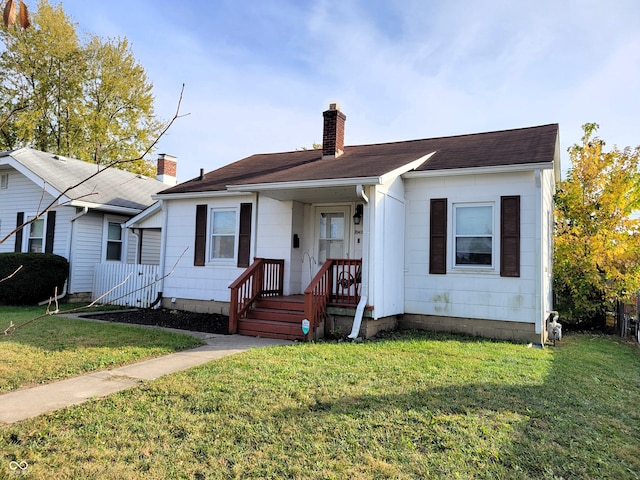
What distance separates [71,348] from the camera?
22.1 feet

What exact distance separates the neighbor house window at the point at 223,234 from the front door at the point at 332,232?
214 centimetres

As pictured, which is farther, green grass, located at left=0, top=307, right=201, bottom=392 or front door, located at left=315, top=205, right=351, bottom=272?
front door, located at left=315, top=205, right=351, bottom=272

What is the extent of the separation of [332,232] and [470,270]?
3.16 meters

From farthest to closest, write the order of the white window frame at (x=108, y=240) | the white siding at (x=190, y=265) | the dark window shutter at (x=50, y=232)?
the white window frame at (x=108, y=240)
the dark window shutter at (x=50, y=232)
the white siding at (x=190, y=265)

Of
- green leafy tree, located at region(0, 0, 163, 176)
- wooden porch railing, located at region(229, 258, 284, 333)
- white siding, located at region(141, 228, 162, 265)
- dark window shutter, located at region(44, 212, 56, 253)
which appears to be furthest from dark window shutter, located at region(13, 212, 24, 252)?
wooden porch railing, located at region(229, 258, 284, 333)

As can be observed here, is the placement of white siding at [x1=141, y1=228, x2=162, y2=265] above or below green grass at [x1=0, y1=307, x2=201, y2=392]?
above

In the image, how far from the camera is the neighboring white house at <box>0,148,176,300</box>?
1342cm

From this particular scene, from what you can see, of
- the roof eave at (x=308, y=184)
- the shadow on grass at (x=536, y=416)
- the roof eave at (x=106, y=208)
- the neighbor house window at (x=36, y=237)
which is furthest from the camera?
the neighbor house window at (x=36, y=237)

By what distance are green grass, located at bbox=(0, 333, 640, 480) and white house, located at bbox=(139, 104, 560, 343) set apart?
2442 mm

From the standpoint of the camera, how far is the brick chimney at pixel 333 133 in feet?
36.3

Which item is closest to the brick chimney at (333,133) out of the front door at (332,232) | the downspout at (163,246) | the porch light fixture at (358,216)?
the front door at (332,232)

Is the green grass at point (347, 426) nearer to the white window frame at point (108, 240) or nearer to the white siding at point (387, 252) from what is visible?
the white siding at point (387, 252)

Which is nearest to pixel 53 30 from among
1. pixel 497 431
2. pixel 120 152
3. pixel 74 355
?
pixel 120 152

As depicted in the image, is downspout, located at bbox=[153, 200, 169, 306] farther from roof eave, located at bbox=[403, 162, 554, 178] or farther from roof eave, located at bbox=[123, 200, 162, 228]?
roof eave, located at bbox=[403, 162, 554, 178]
